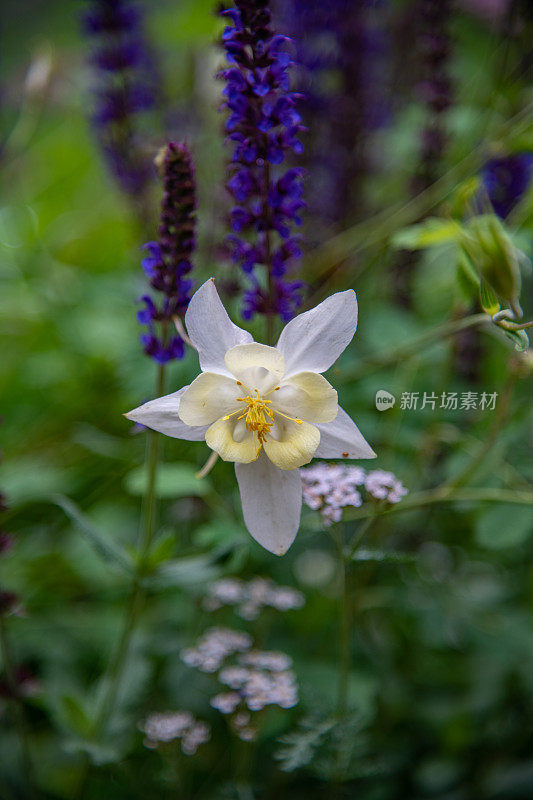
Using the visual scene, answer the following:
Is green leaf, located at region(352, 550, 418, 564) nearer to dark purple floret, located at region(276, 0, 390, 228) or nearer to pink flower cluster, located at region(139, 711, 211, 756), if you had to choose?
pink flower cluster, located at region(139, 711, 211, 756)

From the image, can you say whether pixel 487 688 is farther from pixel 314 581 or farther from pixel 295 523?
pixel 295 523

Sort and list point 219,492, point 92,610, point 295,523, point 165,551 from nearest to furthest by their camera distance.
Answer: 1. point 295,523
2. point 165,551
3. point 219,492
4. point 92,610

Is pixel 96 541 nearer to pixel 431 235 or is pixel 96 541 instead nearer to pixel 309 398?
pixel 309 398

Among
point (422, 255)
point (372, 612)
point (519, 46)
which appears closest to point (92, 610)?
point (372, 612)

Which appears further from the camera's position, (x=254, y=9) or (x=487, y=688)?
(x=487, y=688)

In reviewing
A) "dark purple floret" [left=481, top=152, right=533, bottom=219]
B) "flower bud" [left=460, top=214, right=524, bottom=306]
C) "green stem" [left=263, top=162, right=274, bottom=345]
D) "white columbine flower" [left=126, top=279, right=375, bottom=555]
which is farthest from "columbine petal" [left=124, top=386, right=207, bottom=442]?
"dark purple floret" [left=481, top=152, right=533, bottom=219]

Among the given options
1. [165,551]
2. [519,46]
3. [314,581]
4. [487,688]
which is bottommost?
[487,688]
